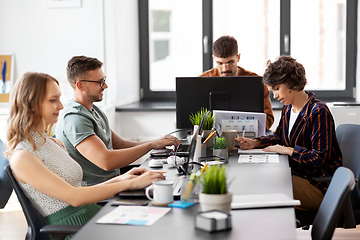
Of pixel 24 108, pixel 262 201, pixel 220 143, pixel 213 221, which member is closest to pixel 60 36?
pixel 220 143

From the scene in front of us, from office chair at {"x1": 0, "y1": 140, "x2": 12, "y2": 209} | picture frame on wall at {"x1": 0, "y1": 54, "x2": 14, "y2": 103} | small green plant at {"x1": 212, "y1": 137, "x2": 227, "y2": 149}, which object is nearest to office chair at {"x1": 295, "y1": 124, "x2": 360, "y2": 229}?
small green plant at {"x1": 212, "y1": 137, "x2": 227, "y2": 149}

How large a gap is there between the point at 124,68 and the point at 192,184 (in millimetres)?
2961

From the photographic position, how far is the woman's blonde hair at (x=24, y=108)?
60.6 inches

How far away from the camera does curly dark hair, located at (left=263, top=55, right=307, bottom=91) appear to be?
7.27 ft

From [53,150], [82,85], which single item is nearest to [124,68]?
[82,85]

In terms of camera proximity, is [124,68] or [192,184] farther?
[124,68]

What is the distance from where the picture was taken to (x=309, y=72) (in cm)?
441

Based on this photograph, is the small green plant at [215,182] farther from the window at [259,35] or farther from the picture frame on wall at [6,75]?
the window at [259,35]

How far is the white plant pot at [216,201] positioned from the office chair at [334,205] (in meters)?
0.37

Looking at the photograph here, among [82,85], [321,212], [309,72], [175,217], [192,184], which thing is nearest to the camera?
[175,217]

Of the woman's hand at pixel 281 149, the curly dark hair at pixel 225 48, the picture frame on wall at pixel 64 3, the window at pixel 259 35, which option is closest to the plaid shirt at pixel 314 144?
the woman's hand at pixel 281 149

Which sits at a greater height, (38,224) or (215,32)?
(215,32)

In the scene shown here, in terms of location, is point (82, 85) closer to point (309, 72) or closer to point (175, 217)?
point (175, 217)

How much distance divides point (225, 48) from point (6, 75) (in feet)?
7.32
